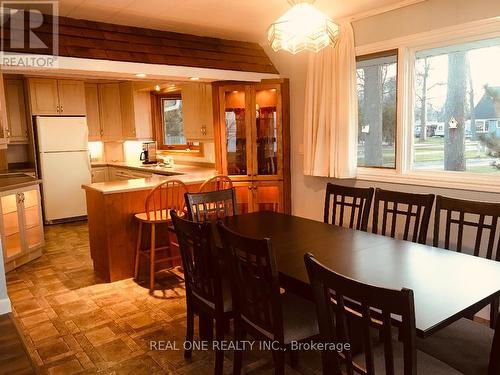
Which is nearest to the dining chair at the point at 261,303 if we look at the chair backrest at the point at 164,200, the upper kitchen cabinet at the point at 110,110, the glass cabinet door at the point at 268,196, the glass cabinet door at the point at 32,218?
the chair backrest at the point at 164,200

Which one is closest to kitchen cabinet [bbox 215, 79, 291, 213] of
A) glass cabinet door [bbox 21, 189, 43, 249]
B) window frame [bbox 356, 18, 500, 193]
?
window frame [bbox 356, 18, 500, 193]

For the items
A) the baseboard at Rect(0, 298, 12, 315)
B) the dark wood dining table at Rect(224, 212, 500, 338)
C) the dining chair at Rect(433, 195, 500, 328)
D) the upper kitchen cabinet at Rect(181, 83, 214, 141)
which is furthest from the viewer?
the upper kitchen cabinet at Rect(181, 83, 214, 141)

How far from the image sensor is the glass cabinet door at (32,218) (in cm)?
446

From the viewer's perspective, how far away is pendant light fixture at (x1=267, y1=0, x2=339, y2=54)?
2.23m

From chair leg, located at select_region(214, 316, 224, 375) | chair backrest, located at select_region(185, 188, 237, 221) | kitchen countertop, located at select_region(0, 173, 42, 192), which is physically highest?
kitchen countertop, located at select_region(0, 173, 42, 192)

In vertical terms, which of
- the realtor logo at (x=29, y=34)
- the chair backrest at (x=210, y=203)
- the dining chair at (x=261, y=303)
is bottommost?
the dining chair at (x=261, y=303)

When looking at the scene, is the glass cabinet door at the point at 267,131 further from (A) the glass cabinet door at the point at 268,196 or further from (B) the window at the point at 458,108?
(B) the window at the point at 458,108

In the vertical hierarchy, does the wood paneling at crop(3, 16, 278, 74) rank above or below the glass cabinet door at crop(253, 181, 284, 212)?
above

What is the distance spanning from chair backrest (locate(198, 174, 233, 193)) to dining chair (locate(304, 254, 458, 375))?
2.68 m

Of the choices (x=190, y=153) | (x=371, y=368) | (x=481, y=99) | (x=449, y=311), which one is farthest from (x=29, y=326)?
(x=481, y=99)

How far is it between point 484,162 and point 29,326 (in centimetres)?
371

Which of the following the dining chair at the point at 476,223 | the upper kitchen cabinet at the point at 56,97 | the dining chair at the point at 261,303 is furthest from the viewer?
the upper kitchen cabinet at the point at 56,97

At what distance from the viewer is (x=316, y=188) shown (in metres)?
4.28

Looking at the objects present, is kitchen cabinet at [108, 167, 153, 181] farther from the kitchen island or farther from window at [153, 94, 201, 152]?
the kitchen island
